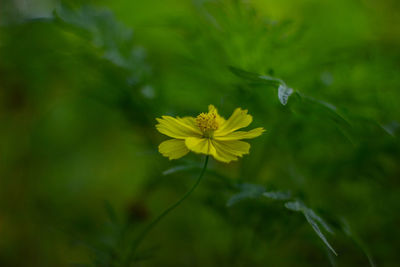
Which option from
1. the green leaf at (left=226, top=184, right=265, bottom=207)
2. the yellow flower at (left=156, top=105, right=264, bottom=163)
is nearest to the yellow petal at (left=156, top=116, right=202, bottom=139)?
the yellow flower at (left=156, top=105, right=264, bottom=163)

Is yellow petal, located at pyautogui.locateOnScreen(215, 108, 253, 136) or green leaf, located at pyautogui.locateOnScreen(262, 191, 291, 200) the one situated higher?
yellow petal, located at pyautogui.locateOnScreen(215, 108, 253, 136)

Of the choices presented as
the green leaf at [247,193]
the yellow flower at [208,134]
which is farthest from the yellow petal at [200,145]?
the green leaf at [247,193]

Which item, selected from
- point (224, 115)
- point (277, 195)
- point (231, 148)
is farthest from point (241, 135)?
point (224, 115)

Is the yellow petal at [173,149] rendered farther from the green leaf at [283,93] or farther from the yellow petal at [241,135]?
the green leaf at [283,93]

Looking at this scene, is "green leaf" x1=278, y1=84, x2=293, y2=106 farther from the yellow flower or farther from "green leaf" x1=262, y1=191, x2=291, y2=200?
"green leaf" x1=262, y1=191, x2=291, y2=200

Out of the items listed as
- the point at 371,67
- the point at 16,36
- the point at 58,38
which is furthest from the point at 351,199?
the point at 16,36
